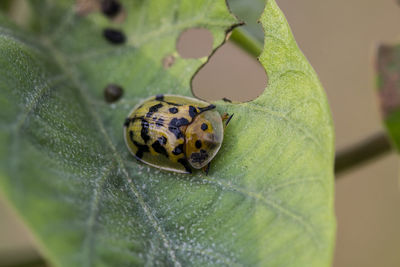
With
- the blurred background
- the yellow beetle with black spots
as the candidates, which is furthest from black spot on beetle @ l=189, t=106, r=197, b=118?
the blurred background

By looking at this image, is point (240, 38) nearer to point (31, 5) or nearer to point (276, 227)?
point (276, 227)

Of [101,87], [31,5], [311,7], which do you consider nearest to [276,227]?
[101,87]

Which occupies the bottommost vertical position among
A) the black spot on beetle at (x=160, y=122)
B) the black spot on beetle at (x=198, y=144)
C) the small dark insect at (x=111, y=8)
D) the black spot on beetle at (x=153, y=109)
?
the black spot on beetle at (x=198, y=144)

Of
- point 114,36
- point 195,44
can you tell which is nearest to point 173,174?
point 114,36

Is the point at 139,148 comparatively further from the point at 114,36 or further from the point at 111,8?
the point at 111,8

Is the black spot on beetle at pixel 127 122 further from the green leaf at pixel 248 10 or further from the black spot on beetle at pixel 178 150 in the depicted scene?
the green leaf at pixel 248 10

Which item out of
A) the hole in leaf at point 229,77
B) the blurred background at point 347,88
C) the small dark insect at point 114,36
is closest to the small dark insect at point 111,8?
the small dark insect at point 114,36
